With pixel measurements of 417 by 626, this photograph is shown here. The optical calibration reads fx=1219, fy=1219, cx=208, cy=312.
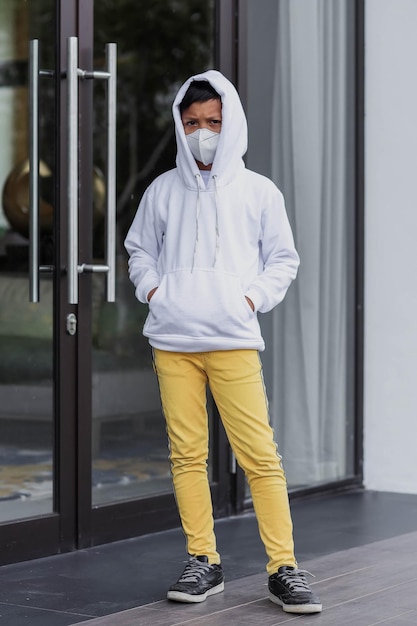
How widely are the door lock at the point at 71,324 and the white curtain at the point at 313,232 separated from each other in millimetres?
1207

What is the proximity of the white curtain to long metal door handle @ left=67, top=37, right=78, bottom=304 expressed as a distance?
1221mm

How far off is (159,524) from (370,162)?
1.92 m

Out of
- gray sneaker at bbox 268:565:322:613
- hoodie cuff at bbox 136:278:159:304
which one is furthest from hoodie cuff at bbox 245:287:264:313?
gray sneaker at bbox 268:565:322:613

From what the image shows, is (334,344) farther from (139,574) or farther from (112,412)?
(139,574)

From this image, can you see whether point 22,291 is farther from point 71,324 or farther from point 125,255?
point 125,255

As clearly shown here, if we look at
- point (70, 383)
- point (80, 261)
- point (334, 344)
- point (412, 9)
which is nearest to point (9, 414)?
point (70, 383)

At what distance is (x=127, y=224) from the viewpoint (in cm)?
419

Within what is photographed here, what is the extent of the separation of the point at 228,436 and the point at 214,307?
34cm

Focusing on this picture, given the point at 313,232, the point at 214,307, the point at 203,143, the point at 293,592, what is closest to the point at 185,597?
the point at 293,592

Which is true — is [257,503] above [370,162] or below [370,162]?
below

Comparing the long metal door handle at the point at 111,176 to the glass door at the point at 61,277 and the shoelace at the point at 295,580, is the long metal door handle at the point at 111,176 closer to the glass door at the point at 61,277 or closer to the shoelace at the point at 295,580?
the glass door at the point at 61,277

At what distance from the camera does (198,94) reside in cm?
316

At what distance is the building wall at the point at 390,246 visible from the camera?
200 inches

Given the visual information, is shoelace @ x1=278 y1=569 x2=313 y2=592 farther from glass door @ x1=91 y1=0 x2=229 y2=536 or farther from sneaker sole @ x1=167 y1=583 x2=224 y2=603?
glass door @ x1=91 y1=0 x2=229 y2=536
